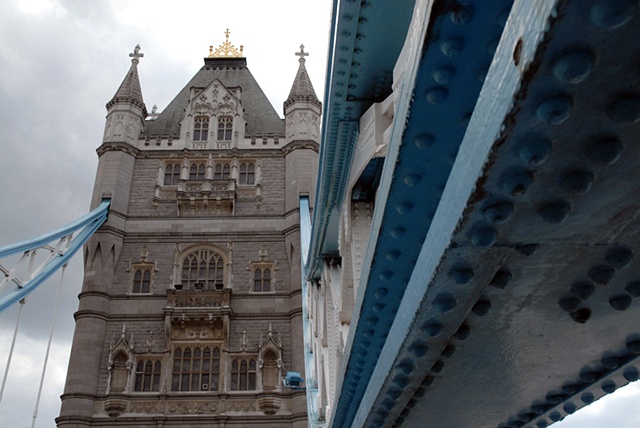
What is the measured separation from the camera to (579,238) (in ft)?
5.30

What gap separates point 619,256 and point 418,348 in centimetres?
83

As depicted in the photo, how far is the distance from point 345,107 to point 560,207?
3.41 m

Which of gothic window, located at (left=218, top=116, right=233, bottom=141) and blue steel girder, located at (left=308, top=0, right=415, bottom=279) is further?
gothic window, located at (left=218, top=116, right=233, bottom=141)

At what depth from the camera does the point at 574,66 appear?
106cm

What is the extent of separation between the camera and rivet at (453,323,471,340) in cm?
225

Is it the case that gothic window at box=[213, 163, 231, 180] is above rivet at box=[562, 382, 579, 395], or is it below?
above

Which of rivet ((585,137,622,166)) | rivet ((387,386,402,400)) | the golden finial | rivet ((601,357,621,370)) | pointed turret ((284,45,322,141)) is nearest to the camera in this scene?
rivet ((585,137,622,166))

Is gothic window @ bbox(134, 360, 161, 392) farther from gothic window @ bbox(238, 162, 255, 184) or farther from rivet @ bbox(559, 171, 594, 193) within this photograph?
rivet @ bbox(559, 171, 594, 193)

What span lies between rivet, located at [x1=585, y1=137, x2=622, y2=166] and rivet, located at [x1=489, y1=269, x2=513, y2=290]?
24.9 inches

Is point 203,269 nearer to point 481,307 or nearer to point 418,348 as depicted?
point 418,348

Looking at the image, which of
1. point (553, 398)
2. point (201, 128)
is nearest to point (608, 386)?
point (553, 398)

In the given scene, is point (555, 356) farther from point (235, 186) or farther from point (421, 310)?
point (235, 186)

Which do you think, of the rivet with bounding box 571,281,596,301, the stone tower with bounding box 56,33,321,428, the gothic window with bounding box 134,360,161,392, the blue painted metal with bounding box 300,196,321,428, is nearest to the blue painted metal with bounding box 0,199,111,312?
the stone tower with bounding box 56,33,321,428

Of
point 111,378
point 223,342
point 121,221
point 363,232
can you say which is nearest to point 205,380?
point 223,342
